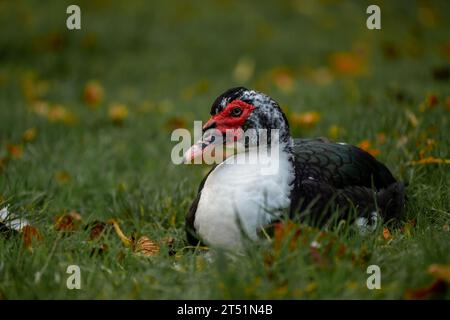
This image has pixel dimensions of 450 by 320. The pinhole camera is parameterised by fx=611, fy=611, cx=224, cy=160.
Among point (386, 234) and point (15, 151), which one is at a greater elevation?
point (15, 151)

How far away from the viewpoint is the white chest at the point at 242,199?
8.17 ft

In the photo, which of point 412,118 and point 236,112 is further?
point 412,118

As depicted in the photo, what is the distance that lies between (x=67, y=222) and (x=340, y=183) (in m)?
1.38

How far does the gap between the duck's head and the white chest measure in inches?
3.5

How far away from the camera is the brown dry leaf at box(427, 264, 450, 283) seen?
6.52ft

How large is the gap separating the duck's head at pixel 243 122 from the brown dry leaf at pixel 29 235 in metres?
0.73

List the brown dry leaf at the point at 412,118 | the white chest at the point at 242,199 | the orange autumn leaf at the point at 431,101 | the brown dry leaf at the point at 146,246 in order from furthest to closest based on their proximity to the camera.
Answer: the orange autumn leaf at the point at 431,101 < the brown dry leaf at the point at 412,118 < the brown dry leaf at the point at 146,246 < the white chest at the point at 242,199

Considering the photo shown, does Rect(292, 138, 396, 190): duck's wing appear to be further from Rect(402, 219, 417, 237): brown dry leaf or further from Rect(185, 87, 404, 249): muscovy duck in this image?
Rect(402, 219, 417, 237): brown dry leaf

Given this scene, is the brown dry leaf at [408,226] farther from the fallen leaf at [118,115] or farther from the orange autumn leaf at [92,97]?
the orange autumn leaf at [92,97]

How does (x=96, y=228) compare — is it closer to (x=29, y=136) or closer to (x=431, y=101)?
(x=29, y=136)

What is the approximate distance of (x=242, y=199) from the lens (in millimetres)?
2500

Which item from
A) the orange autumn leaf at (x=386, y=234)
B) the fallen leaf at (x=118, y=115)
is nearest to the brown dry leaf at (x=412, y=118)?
the orange autumn leaf at (x=386, y=234)

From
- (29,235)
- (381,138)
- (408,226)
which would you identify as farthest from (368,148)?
(29,235)
